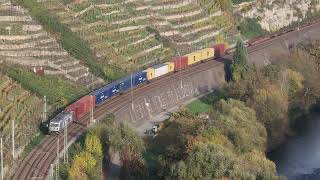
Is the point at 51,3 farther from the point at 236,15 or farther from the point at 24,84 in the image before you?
the point at 236,15

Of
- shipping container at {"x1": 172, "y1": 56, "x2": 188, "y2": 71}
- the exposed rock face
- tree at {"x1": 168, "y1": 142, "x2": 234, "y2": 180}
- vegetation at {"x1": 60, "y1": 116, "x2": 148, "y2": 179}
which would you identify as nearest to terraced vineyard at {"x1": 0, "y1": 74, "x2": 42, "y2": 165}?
vegetation at {"x1": 60, "y1": 116, "x2": 148, "y2": 179}

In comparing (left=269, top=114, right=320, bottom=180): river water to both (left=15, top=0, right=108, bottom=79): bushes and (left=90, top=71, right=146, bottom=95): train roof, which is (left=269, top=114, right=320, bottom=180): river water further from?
(left=15, top=0, right=108, bottom=79): bushes

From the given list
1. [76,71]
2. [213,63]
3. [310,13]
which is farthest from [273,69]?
[310,13]

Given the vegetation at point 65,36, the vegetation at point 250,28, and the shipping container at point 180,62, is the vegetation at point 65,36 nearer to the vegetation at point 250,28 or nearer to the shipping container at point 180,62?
Result: the shipping container at point 180,62

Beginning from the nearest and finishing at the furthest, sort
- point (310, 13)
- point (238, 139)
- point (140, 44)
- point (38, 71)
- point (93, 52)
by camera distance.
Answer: point (238, 139)
point (38, 71)
point (93, 52)
point (140, 44)
point (310, 13)

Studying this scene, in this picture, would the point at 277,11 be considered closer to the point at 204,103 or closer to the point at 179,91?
the point at 204,103

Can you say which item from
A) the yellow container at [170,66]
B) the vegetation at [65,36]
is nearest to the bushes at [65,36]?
the vegetation at [65,36]
